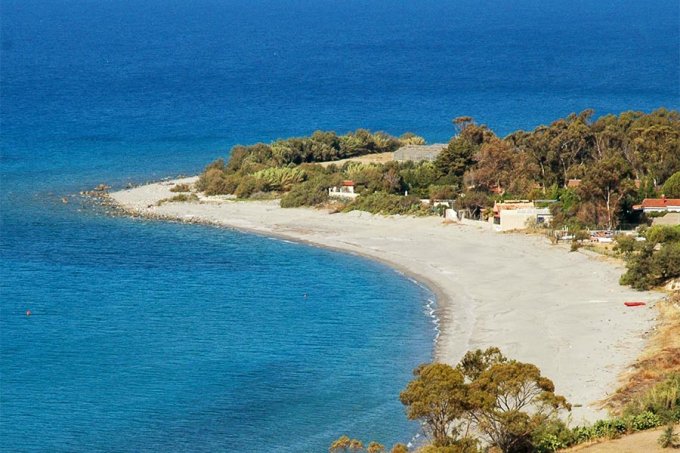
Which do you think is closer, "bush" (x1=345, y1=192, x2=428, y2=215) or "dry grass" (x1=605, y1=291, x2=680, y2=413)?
"dry grass" (x1=605, y1=291, x2=680, y2=413)

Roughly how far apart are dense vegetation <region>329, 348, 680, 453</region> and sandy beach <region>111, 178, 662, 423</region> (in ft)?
10.2

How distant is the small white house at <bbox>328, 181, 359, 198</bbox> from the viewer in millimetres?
74125

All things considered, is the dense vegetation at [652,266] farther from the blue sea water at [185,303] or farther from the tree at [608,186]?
the blue sea water at [185,303]

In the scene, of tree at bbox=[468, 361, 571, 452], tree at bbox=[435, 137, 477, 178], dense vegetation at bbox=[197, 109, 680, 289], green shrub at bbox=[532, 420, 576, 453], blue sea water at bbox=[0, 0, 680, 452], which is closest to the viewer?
tree at bbox=[468, 361, 571, 452]

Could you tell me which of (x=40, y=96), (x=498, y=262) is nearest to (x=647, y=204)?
(x=498, y=262)

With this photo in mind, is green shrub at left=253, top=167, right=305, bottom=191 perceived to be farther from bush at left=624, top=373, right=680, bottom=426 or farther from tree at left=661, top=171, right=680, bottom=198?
bush at left=624, top=373, right=680, bottom=426

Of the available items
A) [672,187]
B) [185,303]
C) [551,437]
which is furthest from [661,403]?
[672,187]

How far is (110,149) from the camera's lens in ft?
324

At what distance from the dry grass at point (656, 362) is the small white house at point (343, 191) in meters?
28.1

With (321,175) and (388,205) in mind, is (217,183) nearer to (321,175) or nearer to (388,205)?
(321,175)

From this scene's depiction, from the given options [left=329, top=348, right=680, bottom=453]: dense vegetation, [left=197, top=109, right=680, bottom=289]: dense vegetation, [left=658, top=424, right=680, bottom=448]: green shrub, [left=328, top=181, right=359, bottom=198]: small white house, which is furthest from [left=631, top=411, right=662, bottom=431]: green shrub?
[left=328, top=181, right=359, bottom=198]: small white house

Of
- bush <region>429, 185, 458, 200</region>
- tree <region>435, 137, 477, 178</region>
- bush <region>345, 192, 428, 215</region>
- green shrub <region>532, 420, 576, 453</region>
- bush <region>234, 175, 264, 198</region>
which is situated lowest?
green shrub <region>532, 420, 576, 453</region>

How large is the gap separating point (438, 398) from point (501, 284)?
2369 cm

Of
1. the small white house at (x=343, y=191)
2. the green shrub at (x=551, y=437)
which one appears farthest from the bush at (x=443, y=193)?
the green shrub at (x=551, y=437)
